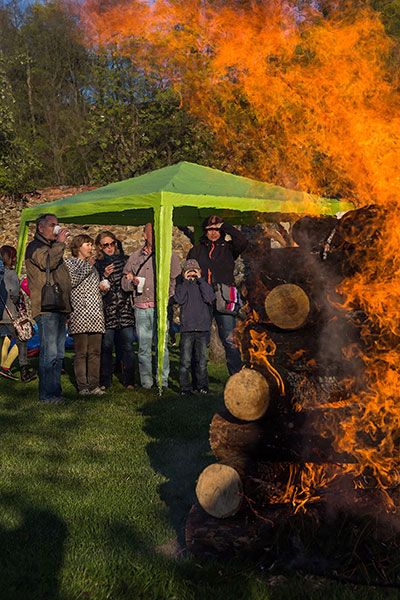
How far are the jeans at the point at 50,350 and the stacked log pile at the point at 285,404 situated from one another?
170 inches

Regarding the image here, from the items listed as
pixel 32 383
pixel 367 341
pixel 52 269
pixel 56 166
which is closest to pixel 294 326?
pixel 367 341

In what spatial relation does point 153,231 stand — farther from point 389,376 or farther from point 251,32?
point 389,376

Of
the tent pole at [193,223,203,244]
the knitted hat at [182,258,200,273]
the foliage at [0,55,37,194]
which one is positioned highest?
the foliage at [0,55,37,194]

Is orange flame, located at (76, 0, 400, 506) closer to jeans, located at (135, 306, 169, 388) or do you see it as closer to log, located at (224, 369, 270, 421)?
log, located at (224, 369, 270, 421)

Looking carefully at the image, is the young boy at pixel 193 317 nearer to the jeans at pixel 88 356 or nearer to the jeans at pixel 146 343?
the jeans at pixel 146 343

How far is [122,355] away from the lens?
9.20m

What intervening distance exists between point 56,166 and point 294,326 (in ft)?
103

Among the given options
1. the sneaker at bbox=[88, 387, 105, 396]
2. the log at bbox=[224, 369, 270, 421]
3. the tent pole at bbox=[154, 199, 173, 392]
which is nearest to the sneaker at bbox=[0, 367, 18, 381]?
the sneaker at bbox=[88, 387, 105, 396]

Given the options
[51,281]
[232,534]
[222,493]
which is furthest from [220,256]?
[232,534]

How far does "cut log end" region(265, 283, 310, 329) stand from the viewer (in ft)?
12.2

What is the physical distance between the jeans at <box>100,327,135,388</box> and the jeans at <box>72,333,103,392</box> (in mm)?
485

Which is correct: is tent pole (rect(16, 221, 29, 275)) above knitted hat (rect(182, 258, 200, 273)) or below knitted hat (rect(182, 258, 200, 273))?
above

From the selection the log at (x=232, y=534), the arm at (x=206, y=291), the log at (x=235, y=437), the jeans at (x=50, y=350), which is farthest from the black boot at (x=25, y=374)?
the log at (x=232, y=534)

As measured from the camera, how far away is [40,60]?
105 ft
